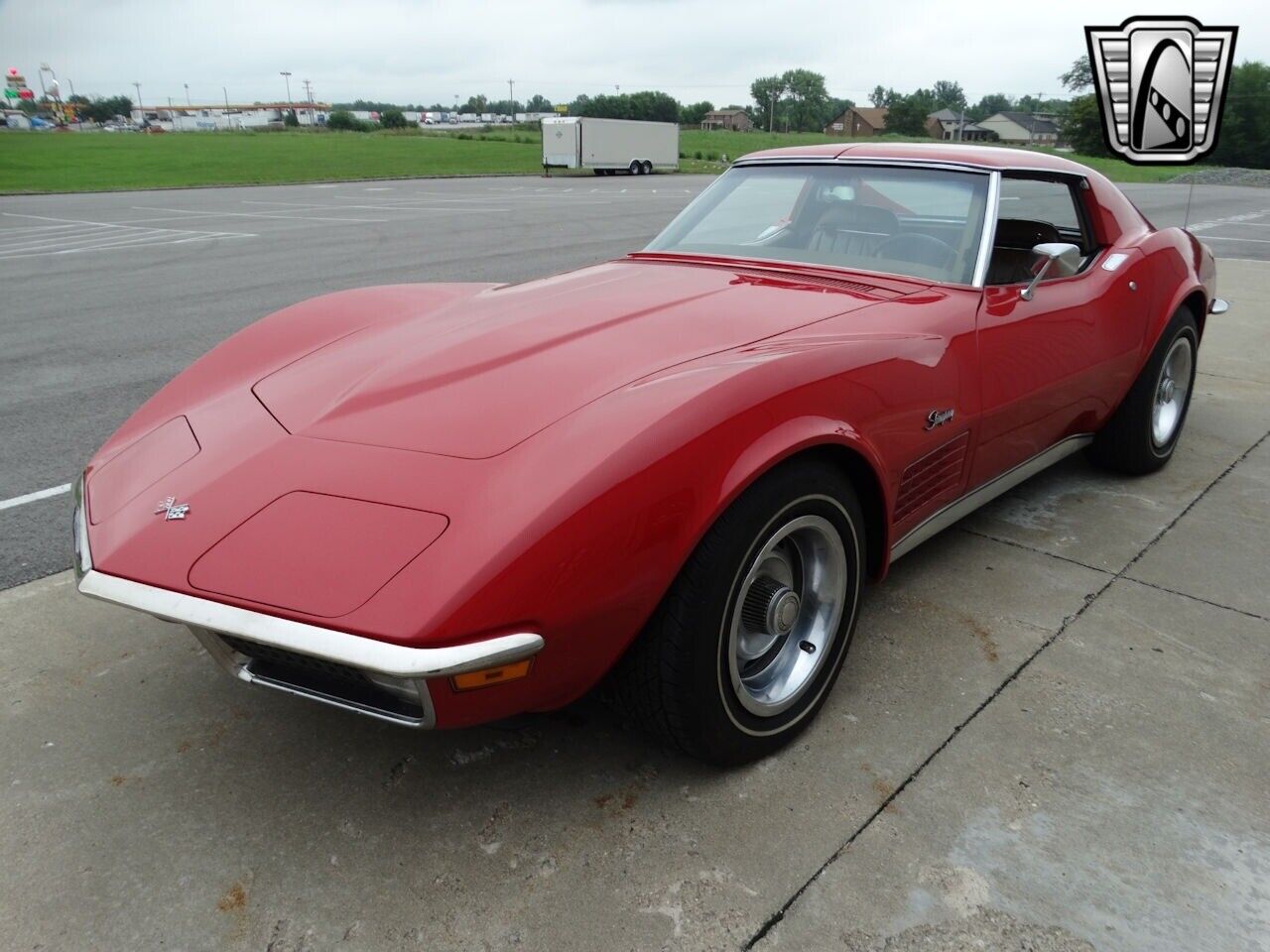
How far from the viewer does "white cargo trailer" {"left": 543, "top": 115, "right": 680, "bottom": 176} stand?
107 ft

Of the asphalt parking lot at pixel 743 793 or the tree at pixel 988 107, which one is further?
the tree at pixel 988 107

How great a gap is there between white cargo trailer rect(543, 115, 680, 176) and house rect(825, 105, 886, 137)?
6879 centimetres

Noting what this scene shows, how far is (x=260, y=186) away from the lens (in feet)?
83.5

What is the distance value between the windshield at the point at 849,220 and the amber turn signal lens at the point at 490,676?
1.84 m

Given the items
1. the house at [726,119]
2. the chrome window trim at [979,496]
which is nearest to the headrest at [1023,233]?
the chrome window trim at [979,496]

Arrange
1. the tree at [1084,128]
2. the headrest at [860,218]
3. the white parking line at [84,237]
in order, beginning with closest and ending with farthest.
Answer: the headrest at [860,218], the white parking line at [84,237], the tree at [1084,128]

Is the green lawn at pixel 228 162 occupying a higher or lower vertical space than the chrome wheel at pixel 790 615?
lower

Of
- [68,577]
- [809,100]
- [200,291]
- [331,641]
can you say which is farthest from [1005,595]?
[809,100]

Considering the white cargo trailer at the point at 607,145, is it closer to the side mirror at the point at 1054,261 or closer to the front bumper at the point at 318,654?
the side mirror at the point at 1054,261

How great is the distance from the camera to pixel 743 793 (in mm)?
2107

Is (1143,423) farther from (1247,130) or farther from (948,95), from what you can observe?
(948,95)

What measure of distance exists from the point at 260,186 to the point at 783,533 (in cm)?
2661

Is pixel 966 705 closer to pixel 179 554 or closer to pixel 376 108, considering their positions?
pixel 179 554

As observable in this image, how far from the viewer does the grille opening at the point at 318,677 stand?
68.6 inches
